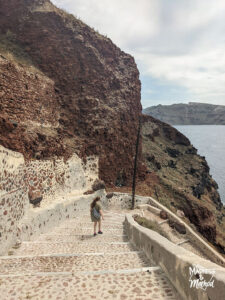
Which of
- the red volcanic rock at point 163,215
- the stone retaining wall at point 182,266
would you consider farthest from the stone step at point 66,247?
the red volcanic rock at point 163,215

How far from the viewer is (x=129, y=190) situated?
18422mm

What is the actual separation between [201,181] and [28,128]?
3094 centimetres

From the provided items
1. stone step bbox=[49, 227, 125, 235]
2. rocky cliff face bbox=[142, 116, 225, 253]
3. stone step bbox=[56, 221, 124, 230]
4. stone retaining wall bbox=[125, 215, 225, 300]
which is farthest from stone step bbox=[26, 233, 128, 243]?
rocky cliff face bbox=[142, 116, 225, 253]

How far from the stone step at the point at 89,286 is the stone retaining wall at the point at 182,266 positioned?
0.20 m

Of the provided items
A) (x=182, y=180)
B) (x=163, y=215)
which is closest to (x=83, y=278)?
(x=163, y=215)

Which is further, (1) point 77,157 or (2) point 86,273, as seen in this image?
(1) point 77,157

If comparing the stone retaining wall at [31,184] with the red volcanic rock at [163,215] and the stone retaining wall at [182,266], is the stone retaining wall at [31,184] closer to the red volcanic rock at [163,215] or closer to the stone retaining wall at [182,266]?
the stone retaining wall at [182,266]

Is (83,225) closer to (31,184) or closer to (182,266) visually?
(31,184)

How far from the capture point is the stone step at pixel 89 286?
3.41 m

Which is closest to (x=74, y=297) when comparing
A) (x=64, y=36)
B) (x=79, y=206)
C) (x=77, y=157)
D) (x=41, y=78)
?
(x=79, y=206)

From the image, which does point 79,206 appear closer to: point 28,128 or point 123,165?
point 28,128

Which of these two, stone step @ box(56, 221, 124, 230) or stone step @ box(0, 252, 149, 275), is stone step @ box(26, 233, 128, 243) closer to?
stone step @ box(56, 221, 124, 230)

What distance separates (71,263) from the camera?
194 inches

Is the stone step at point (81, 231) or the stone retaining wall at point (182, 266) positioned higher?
the stone retaining wall at point (182, 266)
